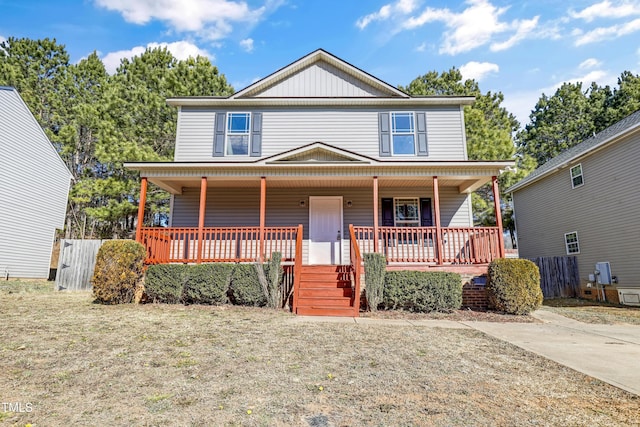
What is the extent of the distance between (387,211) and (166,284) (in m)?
7.01

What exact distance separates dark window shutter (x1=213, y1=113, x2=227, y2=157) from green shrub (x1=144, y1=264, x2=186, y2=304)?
16.0 ft

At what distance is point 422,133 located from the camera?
11711 mm

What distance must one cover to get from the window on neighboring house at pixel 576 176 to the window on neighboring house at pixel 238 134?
484 inches

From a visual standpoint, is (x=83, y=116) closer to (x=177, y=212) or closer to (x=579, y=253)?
(x=177, y=212)

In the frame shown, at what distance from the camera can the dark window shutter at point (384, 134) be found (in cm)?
1165

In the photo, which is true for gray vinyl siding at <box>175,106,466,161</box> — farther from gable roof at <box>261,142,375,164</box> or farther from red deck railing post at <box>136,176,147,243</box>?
red deck railing post at <box>136,176,147,243</box>

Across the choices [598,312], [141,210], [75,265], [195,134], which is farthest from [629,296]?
[75,265]

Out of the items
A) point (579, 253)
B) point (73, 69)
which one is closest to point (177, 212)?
point (579, 253)

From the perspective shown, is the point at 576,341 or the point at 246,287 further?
the point at 246,287

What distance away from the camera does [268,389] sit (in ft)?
10.5

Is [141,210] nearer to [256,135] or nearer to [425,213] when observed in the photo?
[256,135]

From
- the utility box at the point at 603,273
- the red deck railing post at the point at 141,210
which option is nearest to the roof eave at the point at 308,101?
the red deck railing post at the point at 141,210

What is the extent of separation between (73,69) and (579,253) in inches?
1208

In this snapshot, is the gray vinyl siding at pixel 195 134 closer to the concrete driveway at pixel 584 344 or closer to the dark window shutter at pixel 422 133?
the dark window shutter at pixel 422 133
